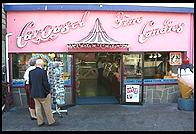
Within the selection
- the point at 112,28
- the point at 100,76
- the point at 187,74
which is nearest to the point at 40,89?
the point at 112,28

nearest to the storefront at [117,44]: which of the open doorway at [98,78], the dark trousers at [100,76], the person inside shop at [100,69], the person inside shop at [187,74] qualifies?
the open doorway at [98,78]

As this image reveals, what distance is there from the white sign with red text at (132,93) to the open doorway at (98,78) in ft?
1.65

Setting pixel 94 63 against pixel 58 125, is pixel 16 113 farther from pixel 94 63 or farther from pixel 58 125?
pixel 94 63

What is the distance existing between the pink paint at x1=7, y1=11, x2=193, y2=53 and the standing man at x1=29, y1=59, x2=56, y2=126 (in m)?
2.36

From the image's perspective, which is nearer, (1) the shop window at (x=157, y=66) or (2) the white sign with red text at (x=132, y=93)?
(2) the white sign with red text at (x=132, y=93)

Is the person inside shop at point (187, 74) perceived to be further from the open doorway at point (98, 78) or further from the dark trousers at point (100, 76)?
the dark trousers at point (100, 76)

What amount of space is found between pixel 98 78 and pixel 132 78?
193 inches

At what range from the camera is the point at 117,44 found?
914 centimetres

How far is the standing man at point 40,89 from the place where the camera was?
7.02 meters

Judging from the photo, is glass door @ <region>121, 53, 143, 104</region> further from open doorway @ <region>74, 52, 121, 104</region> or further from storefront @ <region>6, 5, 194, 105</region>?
open doorway @ <region>74, 52, 121, 104</region>

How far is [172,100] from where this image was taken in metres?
10.1

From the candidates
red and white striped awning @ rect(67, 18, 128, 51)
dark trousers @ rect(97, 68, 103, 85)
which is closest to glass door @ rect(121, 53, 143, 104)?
red and white striped awning @ rect(67, 18, 128, 51)

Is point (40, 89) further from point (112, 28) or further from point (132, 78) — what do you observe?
point (132, 78)

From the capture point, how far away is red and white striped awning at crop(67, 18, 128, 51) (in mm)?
9016
